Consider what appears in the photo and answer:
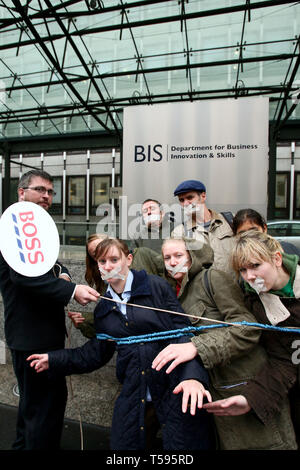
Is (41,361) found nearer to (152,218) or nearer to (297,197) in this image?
(152,218)

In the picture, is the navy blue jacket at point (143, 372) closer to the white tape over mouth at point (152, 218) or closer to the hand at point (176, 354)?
the hand at point (176, 354)

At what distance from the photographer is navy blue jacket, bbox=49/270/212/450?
142 centimetres

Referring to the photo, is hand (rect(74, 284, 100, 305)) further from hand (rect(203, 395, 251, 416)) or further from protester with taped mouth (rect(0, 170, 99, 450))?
hand (rect(203, 395, 251, 416))

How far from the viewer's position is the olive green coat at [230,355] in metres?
1.36

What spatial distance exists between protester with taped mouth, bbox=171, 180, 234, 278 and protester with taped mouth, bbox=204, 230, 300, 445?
55 cm

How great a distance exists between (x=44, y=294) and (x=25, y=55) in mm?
13055

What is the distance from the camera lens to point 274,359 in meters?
1.42

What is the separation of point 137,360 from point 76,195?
1582cm

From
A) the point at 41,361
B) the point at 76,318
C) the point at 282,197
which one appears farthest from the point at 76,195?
the point at 41,361

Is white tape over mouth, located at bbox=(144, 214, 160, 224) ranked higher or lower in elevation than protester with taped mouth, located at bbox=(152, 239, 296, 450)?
higher

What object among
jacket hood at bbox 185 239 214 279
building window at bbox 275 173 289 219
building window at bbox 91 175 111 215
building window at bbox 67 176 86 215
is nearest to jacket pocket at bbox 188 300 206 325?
jacket hood at bbox 185 239 214 279
